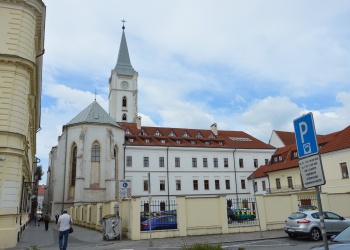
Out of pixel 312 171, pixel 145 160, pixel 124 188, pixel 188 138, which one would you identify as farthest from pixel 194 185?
pixel 312 171

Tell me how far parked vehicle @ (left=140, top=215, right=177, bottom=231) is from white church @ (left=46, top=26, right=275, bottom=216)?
2210 cm

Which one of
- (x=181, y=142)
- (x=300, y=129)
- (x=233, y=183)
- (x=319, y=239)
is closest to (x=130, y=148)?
(x=181, y=142)

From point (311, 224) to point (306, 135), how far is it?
1203 centimetres

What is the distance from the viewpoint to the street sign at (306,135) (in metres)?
5.31

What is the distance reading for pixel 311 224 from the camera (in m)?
15.7

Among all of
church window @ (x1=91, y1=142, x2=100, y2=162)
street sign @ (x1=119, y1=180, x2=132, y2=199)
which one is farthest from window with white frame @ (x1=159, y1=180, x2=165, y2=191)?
street sign @ (x1=119, y1=180, x2=132, y2=199)

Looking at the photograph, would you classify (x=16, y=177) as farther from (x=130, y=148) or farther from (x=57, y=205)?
(x=130, y=148)

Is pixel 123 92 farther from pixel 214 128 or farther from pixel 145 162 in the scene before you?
pixel 145 162

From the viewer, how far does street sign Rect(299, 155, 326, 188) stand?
5004mm

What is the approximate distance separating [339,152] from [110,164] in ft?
101

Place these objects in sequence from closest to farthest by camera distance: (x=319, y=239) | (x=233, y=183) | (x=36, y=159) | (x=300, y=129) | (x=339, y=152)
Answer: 1. (x=300, y=129)
2. (x=319, y=239)
3. (x=339, y=152)
4. (x=36, y=159)
5. (x=233, y=183)

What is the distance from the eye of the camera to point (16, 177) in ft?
54.4

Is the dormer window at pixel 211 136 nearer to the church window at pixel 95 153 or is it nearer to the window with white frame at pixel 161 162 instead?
the window with white frame at pixel 161 162

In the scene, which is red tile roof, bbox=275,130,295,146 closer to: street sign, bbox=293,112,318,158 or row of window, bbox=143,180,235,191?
row of window, bbox=143,180,235,191
